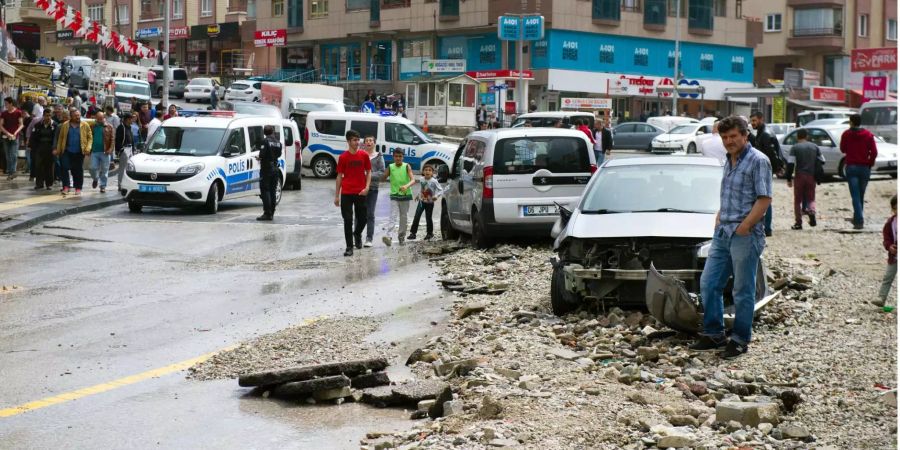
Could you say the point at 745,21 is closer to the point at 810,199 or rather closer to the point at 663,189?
the point at 810,199

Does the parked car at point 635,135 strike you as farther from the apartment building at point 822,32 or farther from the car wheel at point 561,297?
the car wheel at point 561,297

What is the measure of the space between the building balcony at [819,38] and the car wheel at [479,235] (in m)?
73.0

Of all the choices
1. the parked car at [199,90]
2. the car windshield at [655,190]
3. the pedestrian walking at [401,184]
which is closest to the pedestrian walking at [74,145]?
the pedestrian walking at [401,184]

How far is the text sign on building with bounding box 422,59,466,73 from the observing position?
226 feet

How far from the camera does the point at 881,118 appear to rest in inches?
1647

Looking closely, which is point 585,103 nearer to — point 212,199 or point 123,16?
point 212,199

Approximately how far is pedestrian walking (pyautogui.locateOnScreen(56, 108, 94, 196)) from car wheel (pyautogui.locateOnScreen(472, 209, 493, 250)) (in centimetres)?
1053

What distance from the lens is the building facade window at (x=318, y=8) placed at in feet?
276

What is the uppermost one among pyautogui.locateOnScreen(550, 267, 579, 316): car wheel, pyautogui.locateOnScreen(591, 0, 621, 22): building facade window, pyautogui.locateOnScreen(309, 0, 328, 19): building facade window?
pyautogui.locateOnScreen(309, 0, 328, 19): building facade window

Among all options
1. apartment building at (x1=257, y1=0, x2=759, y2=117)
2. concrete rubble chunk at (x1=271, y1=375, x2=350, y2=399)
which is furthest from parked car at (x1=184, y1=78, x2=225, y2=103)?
concrete rubble chunk at (x1=271, y1=375, x2=350, y2=399)

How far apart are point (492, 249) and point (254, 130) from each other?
9.64 meters

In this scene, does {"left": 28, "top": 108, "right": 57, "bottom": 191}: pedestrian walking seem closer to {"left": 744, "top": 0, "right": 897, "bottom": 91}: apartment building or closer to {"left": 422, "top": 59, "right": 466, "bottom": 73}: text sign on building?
{"left": 422, "top": 59, "right": 466, "bottom": 73}: text sign on building

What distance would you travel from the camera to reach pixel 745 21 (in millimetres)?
84625

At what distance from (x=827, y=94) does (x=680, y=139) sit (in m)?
35.3
